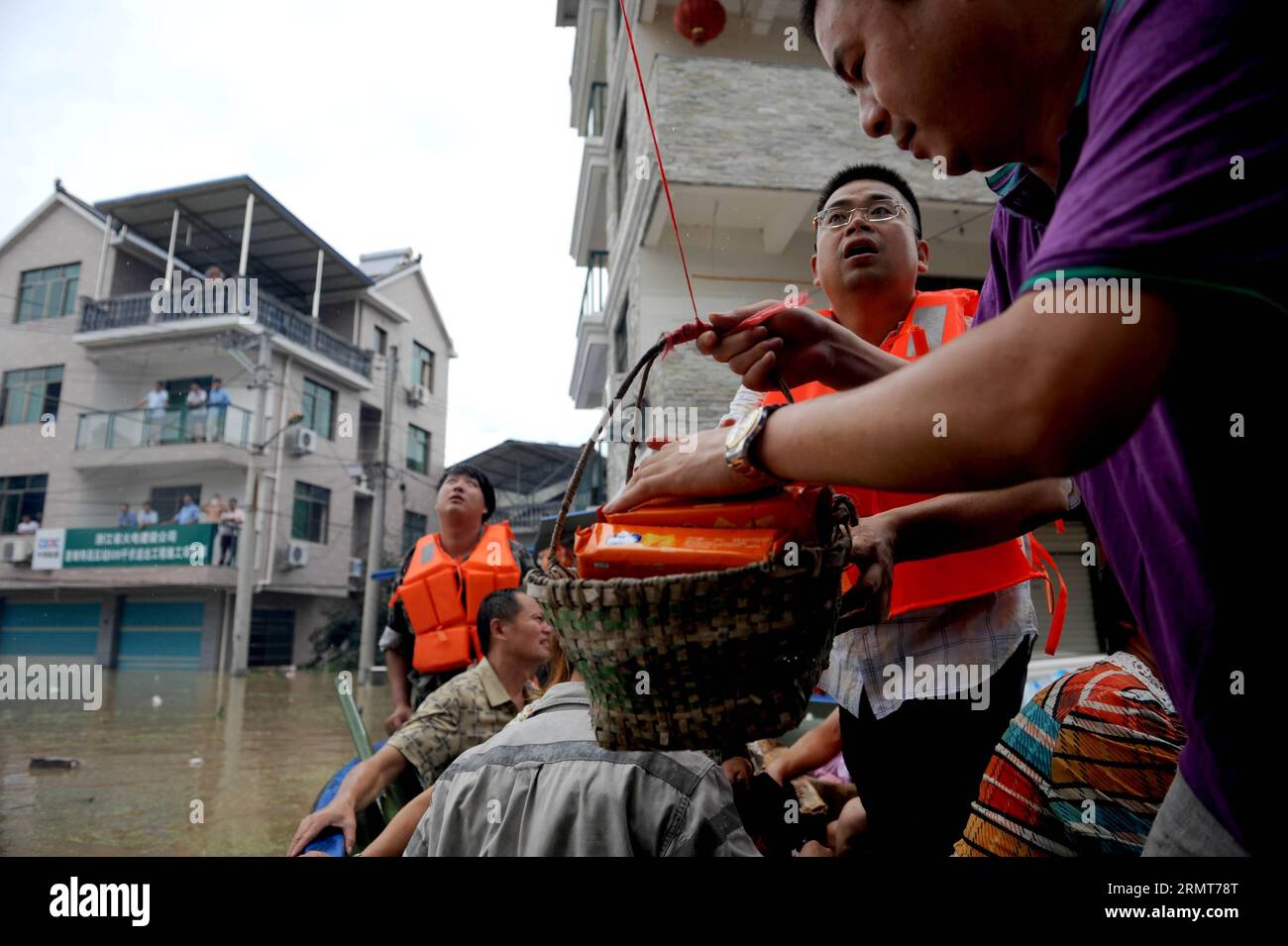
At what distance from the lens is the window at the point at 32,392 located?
22500mm

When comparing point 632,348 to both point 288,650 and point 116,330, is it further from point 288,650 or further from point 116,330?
point 288,650

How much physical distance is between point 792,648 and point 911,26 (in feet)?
2.58

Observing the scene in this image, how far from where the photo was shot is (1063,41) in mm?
875

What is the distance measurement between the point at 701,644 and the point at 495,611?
3149mm

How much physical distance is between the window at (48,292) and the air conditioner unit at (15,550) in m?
6.76

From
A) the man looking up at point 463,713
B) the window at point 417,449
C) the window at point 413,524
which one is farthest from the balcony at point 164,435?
the man looking up at point 463,713

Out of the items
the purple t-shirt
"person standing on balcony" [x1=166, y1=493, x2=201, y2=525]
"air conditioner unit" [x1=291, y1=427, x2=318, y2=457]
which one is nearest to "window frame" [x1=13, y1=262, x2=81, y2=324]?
"person standing on balcony" [x1=166, y1=493, x2=201, y2=525]

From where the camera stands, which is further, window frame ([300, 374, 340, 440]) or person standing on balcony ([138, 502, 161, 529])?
window frame ([300, 374, 340, 440])

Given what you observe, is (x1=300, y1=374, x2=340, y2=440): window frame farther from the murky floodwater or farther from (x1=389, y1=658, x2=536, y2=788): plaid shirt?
(x1=389, y1=658, x2=536, y2=788): plaid shirt

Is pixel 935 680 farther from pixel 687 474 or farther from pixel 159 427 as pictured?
pixel 159 427

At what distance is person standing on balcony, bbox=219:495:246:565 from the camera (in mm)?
22344

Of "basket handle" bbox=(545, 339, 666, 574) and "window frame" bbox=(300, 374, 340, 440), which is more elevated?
"window frame" bbox=(300, 374, 340, 440)

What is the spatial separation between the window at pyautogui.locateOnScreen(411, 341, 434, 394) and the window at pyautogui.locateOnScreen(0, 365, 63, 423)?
36.9 ft
